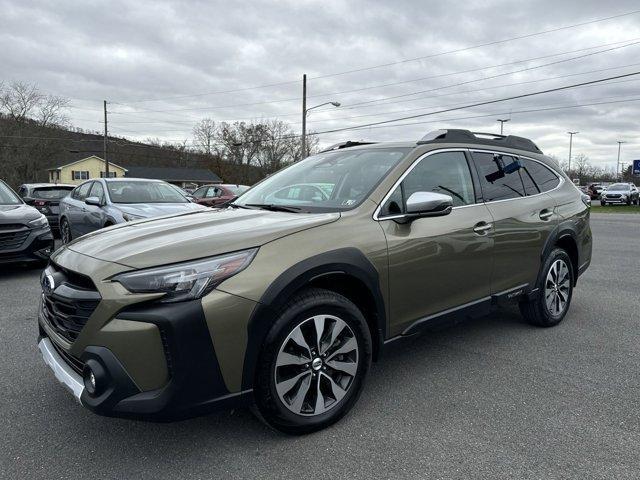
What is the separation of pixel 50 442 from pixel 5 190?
6.71 meters

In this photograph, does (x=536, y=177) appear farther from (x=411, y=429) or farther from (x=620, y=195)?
(x=620, y=195)

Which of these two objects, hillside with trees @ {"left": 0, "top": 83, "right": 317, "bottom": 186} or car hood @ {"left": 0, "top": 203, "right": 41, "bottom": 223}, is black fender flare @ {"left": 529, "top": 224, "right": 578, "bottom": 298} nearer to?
car hood @ {"left": 0, "top": 203, "right": 41, "bottom": 223}

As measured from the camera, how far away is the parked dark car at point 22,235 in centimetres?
659

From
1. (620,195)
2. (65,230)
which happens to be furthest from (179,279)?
(620,195)

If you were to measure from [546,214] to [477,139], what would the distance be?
1064 mm

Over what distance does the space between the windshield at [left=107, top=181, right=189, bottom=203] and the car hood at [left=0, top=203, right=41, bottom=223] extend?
1566 mm

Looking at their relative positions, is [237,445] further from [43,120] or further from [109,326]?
[43,120]

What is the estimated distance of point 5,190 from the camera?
7.79 meters

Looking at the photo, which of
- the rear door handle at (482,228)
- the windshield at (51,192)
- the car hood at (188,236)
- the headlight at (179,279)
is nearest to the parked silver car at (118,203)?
the windshield at (51,192)

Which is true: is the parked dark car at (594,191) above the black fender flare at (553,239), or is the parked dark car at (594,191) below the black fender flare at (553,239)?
above

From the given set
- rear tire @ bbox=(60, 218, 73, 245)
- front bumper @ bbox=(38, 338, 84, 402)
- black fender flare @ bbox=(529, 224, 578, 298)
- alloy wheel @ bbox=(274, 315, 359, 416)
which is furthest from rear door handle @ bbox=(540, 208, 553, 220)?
rear tire @ bbox=(60, 218, 73, 245)

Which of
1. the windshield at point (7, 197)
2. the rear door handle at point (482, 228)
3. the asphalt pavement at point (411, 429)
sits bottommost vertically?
the asphalt pavement at point (411, 429)

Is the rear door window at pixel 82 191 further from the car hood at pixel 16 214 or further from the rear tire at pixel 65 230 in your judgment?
the car hood at pixel 16 214

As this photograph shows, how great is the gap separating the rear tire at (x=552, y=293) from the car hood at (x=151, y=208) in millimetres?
5433
